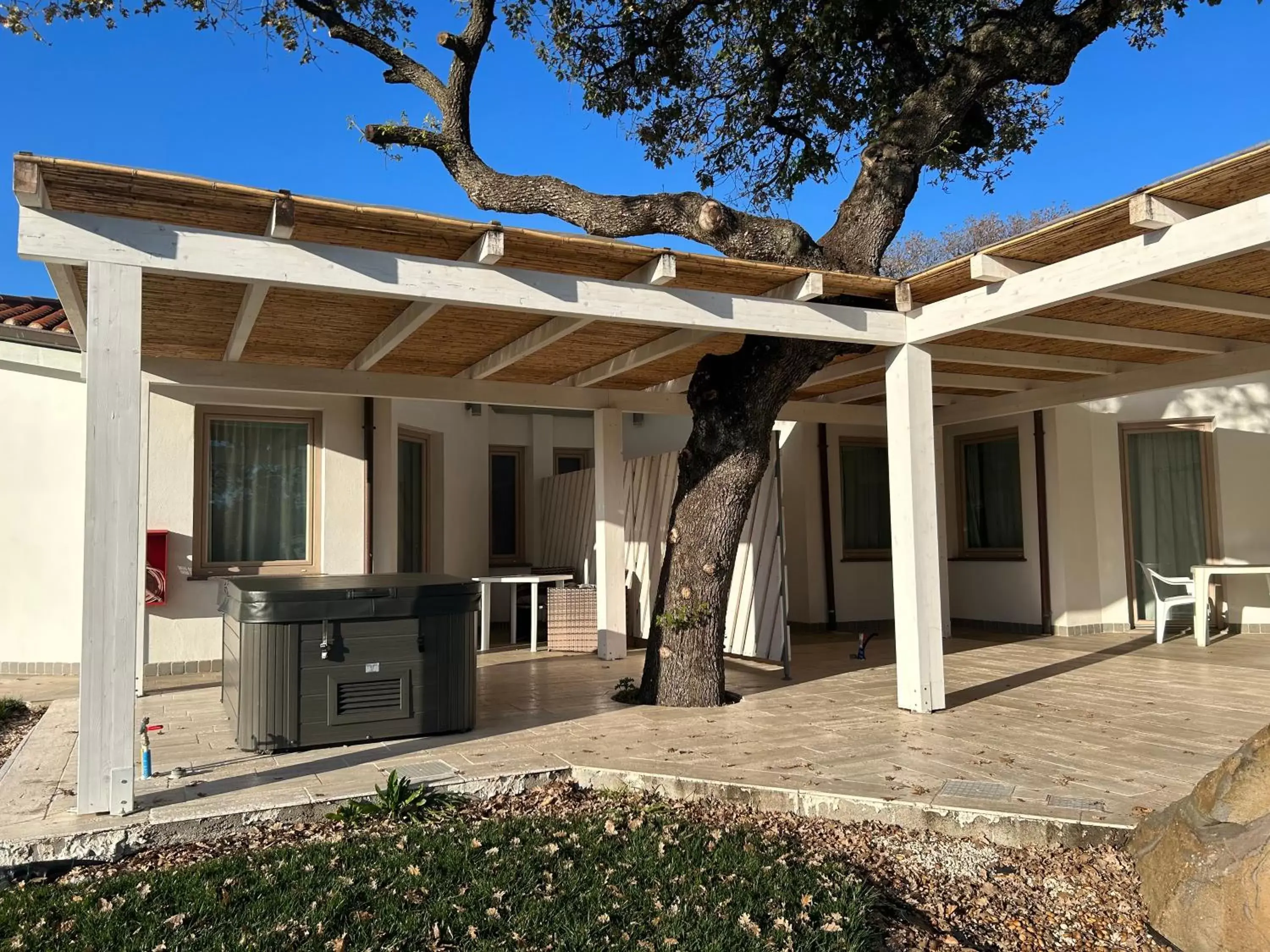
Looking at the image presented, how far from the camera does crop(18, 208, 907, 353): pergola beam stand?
4.23 metres

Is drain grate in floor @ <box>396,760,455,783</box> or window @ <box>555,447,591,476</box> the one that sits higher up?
window @ <box>555,447,591,476</box>

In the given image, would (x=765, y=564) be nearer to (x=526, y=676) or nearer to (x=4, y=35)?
(x=526, y=676)

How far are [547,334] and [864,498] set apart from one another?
6.53m

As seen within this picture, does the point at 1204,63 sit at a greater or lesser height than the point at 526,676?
greater

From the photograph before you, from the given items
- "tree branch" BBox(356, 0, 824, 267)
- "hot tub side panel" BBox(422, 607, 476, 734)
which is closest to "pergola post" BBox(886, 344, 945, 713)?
"tree branch" BBox(356, 0, 824, 267)

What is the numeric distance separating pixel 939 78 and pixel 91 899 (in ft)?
23.8

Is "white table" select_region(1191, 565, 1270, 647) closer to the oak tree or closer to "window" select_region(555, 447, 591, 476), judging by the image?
the oak tree

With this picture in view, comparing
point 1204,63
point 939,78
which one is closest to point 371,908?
point 939,78

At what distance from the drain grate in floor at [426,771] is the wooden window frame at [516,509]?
803 centimetres

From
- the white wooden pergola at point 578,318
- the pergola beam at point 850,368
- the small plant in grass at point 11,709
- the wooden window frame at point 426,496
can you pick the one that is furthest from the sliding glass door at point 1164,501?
the small plant in grass at point 11,709

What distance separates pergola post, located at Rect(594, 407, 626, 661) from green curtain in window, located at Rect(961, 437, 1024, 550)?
189 inches

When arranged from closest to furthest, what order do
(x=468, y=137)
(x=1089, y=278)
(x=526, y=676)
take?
(x=1089, y=278)
(x=468, y=137)
(x=526, y=676)

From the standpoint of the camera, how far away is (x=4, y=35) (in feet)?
28.7

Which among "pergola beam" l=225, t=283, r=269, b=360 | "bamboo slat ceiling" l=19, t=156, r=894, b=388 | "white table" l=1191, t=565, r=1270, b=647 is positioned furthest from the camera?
"white table" l=1191, t=565, r=1270, b=647
